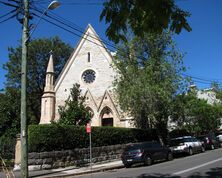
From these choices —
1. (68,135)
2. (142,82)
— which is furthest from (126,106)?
(68,135)

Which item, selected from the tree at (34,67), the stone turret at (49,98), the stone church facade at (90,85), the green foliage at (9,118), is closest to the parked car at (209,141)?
the stone church facade at (90,85)

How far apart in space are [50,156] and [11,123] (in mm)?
14639

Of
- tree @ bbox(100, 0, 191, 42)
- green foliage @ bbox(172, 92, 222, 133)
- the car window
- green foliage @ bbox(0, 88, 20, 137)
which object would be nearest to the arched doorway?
green foliage @ bbox(172, 92, 222, 133)

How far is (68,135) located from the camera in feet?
68.2

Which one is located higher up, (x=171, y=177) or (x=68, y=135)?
(x=68, y=135)

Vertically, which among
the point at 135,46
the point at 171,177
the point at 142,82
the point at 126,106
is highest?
the point at 135,46

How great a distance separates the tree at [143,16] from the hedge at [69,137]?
51.2 ft

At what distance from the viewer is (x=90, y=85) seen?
36875mm

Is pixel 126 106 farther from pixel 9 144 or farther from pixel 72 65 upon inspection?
pixel 72 65

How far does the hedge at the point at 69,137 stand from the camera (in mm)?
19125

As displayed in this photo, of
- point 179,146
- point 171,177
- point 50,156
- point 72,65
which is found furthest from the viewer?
point 72,65

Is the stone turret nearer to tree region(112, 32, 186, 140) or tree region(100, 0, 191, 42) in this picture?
tree region(112, 32, 186, 140)

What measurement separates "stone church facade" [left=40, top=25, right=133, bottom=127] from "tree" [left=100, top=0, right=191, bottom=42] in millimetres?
28637

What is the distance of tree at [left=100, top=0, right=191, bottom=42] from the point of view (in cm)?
420
